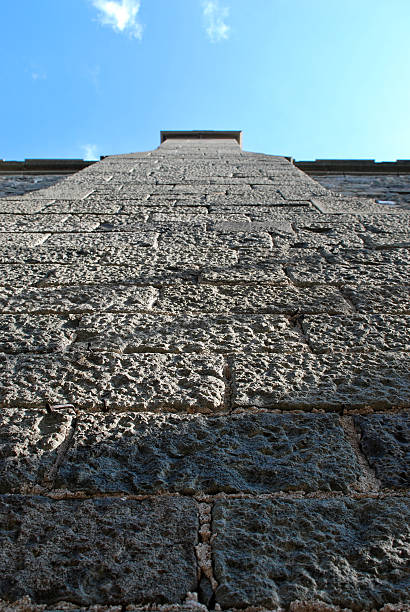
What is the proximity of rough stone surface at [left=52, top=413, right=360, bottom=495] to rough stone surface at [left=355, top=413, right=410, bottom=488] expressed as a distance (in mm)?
50

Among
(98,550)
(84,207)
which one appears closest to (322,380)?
(98,550)

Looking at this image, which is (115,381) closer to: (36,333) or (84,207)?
(36,333)

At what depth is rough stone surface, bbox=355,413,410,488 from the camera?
1.03m

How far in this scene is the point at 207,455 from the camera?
3.57ft

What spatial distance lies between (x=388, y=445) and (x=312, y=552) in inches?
14.0

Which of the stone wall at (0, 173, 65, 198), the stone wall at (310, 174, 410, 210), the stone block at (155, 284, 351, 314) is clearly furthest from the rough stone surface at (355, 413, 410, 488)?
the stone wall at (0, 173, 65, 198)

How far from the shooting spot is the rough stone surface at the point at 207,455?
1.01 m

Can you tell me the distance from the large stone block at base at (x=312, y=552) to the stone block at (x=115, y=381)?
1.19 feet

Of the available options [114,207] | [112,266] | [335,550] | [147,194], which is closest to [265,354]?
[335,550]

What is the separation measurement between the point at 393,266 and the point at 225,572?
1.69 m

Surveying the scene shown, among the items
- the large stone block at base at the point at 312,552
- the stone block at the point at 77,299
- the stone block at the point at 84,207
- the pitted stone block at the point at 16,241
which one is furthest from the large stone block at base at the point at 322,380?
the stone block at the point at 84,207

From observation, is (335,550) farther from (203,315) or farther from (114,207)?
(114,207)

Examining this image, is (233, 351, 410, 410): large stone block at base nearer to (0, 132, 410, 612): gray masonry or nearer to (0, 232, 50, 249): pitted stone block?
(0, 132, 410, 612): gray masonry

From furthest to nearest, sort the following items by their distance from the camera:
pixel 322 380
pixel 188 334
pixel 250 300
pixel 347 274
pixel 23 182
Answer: pixel 23 182
pixel 347 274
pixel 250 300
pixel 188 334
pixel 322 380
